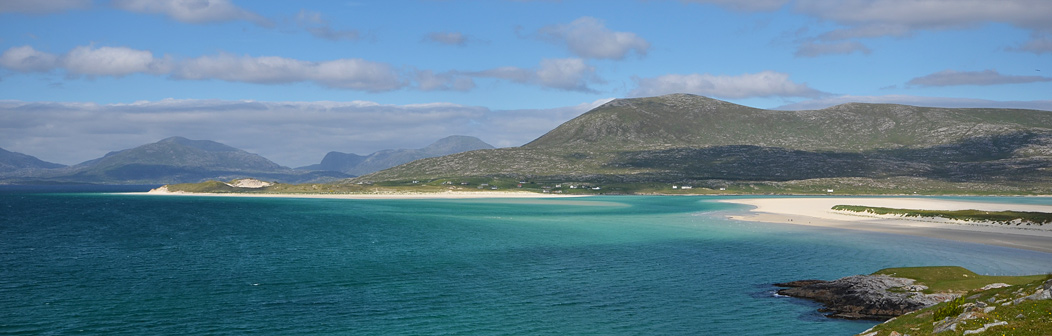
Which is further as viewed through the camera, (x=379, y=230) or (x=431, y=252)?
(x=379, y=230)

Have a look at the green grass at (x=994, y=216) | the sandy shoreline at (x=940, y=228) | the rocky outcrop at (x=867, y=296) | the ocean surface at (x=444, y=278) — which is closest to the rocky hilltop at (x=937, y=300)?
the rocky outcrop at (x=867, y=296)

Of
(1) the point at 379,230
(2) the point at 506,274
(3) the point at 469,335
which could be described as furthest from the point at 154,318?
(1) the point at 379,230

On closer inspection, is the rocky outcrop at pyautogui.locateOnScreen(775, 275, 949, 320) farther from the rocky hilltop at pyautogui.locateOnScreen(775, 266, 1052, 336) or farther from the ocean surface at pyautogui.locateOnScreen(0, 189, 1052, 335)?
the ocean surface at pyautogui.locateOnScreen(0, 189, 1052, 335)

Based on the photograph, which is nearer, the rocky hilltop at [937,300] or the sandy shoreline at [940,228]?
the rocky hilltop at [937,300]

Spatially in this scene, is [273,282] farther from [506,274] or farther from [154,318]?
[506,274]

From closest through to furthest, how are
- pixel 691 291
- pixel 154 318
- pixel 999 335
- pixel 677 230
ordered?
1. pixel 999 335
2. pixel 154 318
3. pixel 691 291
4. pixel 677 230

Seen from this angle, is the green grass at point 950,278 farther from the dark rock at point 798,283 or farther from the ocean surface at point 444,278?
the ocean surface at point 444,278

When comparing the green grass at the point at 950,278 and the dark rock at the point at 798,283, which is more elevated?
the green grass at the point at 950,278

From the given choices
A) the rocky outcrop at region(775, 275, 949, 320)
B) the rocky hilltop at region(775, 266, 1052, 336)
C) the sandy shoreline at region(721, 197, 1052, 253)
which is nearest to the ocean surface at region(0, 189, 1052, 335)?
the rocky outcrop at region(775, 275, 949, 320)
